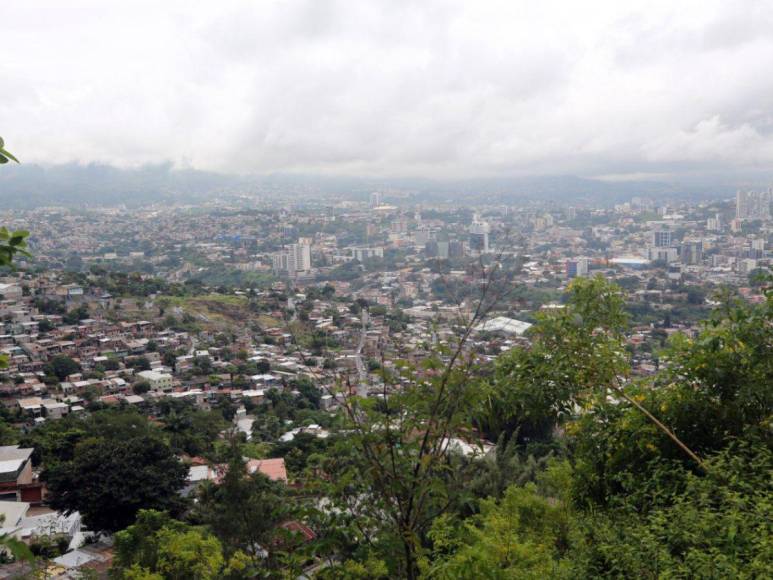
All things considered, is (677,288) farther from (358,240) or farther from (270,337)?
(358,240)

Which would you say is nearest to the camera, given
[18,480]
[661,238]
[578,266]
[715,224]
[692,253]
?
[18,480]

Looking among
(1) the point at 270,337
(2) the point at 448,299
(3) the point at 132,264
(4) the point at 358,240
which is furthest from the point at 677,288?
(3) the point at 132,264

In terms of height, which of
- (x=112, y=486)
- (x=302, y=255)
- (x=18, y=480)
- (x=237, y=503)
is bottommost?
(x=18, y=480)

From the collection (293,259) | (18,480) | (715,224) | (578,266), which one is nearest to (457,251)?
(18,480)

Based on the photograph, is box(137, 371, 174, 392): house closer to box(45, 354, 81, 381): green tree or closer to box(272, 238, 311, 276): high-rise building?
box(45, 354, 81, 381): green tree

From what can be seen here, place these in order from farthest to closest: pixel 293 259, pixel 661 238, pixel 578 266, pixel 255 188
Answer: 1. pixel 255 188
2. pixel 293 259
3. pixel 661 238
4. pixel 578 266

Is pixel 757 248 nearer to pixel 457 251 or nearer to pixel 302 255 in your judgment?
pixel 302 255

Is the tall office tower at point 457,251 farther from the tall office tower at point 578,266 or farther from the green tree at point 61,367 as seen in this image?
the green tree at point 61,367
